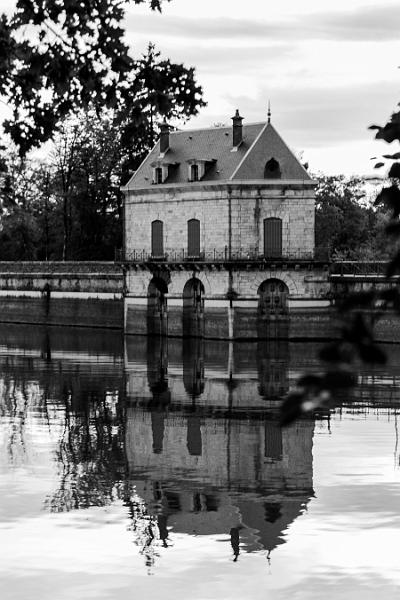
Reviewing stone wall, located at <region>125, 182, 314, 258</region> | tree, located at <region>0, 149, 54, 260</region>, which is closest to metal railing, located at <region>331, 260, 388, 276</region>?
stone wall, located at <region>125, 182, 314, 258</region>

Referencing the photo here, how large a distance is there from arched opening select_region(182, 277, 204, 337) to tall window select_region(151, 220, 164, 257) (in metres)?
1.90

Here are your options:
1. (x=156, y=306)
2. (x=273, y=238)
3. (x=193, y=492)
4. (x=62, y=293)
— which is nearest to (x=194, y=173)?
(x=273, y=238)

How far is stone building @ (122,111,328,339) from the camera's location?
51.5m

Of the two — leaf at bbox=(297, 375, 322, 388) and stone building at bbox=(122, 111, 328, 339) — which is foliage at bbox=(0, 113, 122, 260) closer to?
stone building at bbox=(122, 111, 328, 339)

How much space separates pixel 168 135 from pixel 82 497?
125ft

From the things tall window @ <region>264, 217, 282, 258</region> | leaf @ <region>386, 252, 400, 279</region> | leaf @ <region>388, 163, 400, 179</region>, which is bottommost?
leaf @ <region>386, 252, 400, 279</region>

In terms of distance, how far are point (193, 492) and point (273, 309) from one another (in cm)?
3235

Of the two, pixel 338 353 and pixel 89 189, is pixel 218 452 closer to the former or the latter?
pixel 338 353

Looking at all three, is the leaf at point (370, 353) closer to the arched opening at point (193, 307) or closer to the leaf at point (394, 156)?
the leaf at point (394, 156)

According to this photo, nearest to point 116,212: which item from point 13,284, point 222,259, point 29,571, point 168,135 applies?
point 13,284

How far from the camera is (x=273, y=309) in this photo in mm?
52219

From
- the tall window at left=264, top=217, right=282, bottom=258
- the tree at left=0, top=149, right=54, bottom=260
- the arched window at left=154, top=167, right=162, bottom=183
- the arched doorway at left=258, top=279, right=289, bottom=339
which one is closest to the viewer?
the tall window at left=264, top=217, right=282, bottom=258

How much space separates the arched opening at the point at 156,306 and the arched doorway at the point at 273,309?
5.07 m

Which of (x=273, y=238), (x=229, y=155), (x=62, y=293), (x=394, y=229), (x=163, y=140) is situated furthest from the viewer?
(x=62, y=293)
